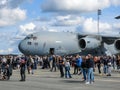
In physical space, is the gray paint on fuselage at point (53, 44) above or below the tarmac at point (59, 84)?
above

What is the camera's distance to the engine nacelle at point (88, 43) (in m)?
50.1

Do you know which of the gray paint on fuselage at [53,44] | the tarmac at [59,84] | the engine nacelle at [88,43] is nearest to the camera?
the tarmac at [59,84]

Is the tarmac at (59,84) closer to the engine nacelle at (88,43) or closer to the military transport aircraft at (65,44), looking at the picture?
the military transport aircraft at (65,44)

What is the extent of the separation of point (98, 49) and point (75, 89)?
34.0 m

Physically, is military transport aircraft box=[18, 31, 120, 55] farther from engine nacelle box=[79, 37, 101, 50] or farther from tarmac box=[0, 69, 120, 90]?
tarmac box=[0, 69, 120, 90]

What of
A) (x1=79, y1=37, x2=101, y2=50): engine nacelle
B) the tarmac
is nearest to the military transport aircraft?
(x1=79, y1=37, x2=101, y2=50): engine nacelle

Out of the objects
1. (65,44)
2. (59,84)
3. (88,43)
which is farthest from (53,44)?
(59,84)

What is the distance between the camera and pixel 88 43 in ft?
164

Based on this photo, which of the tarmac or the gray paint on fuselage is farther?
the gray paint on fuselage

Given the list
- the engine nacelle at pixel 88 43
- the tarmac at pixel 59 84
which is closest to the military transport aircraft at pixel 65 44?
the engine nacelle at pixel 88 43

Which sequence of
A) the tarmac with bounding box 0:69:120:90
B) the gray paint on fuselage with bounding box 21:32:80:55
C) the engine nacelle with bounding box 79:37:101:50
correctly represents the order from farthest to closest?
1. the engine nacelle with bounding box 79:37:101:50
2. the gray paint on fuselage with bounding box 21:32:80:55
3. the tarmac with bounding box 0:69:120:90

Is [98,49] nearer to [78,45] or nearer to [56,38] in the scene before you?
[78,45]

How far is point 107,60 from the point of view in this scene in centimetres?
2991

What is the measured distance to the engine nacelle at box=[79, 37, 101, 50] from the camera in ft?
164
